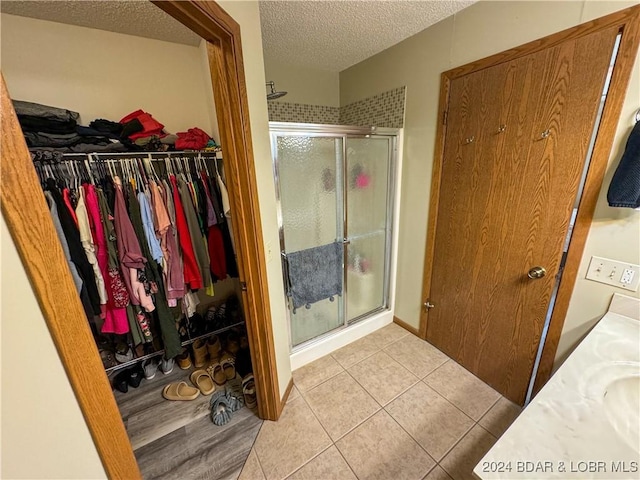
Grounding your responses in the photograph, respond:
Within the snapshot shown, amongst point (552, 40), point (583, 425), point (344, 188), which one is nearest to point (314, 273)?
point (344, 188)

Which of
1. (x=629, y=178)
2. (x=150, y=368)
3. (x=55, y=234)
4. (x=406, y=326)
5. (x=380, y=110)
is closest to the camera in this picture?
(x=55, y=234)

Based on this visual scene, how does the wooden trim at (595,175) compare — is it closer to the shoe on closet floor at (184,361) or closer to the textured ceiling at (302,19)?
the textured ceiling at (302,19)

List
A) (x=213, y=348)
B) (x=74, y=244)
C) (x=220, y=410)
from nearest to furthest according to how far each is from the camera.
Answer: (x=74, y=244), (x=220, y=410), (x=213, y=348)

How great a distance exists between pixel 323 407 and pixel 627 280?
1.72 meters

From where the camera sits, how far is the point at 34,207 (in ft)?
1.52

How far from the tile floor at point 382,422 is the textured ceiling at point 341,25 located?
240 centimetres

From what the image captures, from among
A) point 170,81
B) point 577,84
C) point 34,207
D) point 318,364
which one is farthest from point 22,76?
point 577,84

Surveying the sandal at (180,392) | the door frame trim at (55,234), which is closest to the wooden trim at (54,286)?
the door frame trim at (55,234)

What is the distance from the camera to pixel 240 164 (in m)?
1.14

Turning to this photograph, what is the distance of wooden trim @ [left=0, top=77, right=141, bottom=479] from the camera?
43 centimetres

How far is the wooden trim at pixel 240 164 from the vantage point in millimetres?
900

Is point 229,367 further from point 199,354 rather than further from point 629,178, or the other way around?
point 629,178

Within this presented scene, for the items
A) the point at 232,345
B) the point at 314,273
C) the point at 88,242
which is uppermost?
the point at 88,242

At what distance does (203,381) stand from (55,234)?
5.57 ft
